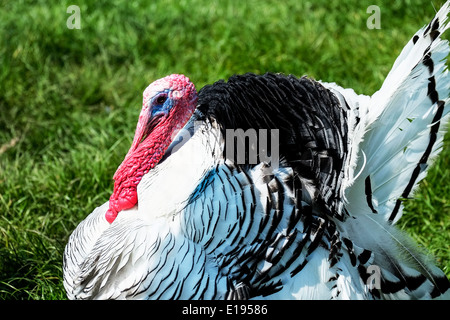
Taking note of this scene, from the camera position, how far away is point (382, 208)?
Result: 2.81 m

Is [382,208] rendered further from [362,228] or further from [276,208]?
[276,208]

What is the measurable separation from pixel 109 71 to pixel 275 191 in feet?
9.29

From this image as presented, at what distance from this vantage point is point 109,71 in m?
5.09

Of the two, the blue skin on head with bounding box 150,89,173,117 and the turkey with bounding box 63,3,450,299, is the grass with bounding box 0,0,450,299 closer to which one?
the turkey with bounding box 63,3,450,299

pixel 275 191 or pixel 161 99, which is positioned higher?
pixel 161 99

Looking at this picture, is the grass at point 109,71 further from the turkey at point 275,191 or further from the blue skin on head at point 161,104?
the blue skin on head at point 161,104

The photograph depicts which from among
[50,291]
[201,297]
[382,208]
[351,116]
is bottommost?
[50,291]

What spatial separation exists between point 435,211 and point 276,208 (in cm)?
162

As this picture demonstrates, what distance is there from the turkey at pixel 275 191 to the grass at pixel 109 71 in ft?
2.46

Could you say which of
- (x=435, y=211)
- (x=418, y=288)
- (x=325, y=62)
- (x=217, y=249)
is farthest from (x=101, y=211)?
(x=325, y=62)

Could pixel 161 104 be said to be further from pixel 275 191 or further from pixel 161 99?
pixel 275 191

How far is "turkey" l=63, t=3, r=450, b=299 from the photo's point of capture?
2566 mm

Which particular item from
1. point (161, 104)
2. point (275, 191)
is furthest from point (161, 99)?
point (275, 191)

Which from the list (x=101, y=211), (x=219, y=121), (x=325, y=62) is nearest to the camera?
(x=219, y=121)
